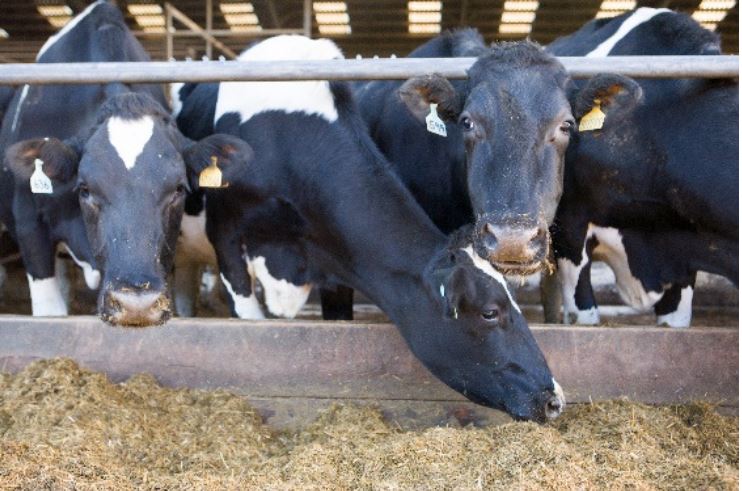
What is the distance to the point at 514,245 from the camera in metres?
3.43

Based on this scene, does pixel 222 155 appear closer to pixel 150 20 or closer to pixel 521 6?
pixel 521 6

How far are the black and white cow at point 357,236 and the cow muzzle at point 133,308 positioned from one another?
3.33 feet

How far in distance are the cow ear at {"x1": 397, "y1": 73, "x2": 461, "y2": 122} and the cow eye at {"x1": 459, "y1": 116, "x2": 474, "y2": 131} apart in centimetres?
17

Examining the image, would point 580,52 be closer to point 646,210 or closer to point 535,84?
point 646,210

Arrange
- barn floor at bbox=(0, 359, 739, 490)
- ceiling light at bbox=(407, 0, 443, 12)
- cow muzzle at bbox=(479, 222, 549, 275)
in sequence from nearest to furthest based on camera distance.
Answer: barn floor at bbox=(0, 359, 739, 490), cow muzzle at bbox=(479, 222, 549, 275), ceiling light at bbox=(407, 0, 443, 12)

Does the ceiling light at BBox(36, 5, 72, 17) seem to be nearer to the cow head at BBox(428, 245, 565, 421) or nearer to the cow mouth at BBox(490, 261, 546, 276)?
the cow head at BBox(428, 245, 565, 421)

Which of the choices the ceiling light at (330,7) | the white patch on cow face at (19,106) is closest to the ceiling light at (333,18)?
the ceiling light at (330,7)

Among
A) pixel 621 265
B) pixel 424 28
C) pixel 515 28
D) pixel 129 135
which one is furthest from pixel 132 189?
pixel 515 28

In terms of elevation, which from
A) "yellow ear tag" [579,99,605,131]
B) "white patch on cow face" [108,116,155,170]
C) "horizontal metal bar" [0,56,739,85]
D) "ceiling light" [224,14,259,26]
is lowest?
"ceiling light" [224,14,259,26]

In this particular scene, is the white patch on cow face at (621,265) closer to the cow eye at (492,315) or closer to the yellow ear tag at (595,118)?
the yellow ear tag at (595,118)

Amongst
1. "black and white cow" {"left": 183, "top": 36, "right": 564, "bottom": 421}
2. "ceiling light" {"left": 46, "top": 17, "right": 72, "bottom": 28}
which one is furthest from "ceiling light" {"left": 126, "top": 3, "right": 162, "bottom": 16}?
"black and white cow" {"left": 183, "top": 36, "right": 564, "bottom": 421}

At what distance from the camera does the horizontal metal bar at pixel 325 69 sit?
3754 mm

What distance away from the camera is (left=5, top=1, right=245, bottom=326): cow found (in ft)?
12.1

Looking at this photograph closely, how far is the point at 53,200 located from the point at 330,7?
9.70 meters
